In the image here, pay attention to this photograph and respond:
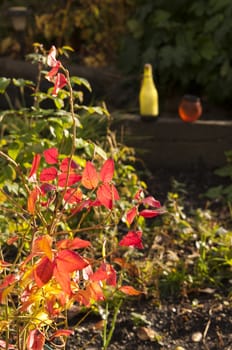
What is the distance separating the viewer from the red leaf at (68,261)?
79.6 inches

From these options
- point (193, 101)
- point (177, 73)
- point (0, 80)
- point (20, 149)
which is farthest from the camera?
point (177, 73)

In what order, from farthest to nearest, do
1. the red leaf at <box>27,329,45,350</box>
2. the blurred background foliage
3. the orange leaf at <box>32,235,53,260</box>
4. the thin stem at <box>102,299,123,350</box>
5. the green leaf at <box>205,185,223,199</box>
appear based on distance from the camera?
the blurred background foliage < the green leaf at <box>205,185,223,199</box> < the thin stem at <box>102,299,123,350</box> < the red leaf at <box>27,329,45,350</box> < the orange leaf at <box>32,235,53,260</box>

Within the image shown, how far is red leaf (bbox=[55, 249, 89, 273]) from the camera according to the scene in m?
2.02

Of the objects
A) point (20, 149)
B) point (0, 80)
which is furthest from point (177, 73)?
point (0, 80)

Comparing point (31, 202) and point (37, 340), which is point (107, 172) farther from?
point (37, 340)

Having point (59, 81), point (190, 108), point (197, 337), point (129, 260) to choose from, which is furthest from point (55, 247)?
point (190, 108)

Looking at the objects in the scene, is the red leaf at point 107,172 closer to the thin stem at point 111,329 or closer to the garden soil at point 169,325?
the thin stem at point 111,329

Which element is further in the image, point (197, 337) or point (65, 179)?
point (197, 337)

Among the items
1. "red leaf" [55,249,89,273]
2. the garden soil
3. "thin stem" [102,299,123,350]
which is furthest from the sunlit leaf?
the garden soil

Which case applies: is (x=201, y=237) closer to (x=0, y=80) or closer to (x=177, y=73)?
(x=0, y=80)

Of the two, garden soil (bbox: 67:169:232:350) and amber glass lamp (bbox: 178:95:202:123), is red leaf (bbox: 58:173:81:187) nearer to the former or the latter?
garden soil (bbox: 67:169:232:350)

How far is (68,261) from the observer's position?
2035mm

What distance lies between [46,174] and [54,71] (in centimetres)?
29

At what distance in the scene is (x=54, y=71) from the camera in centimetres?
234
